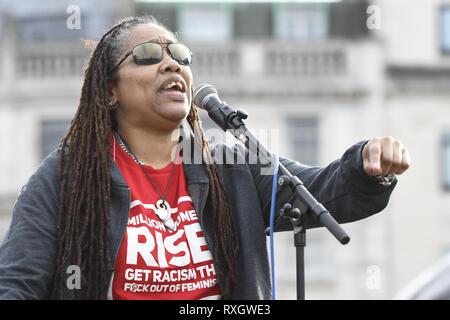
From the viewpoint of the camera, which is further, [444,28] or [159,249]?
[444,28]

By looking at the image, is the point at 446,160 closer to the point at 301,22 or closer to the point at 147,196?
the point at 301,22

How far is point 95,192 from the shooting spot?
2.73m

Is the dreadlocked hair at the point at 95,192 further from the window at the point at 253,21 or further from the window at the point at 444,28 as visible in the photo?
the window at the point at 444,28

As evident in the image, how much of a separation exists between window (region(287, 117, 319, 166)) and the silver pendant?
13958mm

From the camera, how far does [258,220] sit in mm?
2883

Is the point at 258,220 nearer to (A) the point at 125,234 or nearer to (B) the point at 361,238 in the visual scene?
(A) the point at 125,234

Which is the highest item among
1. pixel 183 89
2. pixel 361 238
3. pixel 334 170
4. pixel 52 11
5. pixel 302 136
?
pixel 52 11

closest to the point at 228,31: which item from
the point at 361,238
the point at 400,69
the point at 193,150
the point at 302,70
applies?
the point at 302,70

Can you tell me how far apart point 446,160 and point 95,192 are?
1520cm

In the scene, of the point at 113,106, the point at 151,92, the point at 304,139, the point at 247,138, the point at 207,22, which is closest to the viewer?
the point at 247,138

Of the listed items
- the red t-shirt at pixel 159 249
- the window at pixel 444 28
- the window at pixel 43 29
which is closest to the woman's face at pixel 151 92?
the red t-shirt at pixel 159 249

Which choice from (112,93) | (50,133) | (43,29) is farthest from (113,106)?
(43,29)

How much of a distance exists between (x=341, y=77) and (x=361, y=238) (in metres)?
3.51

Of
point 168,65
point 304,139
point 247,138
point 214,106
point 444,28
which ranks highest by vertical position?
point 444,28
